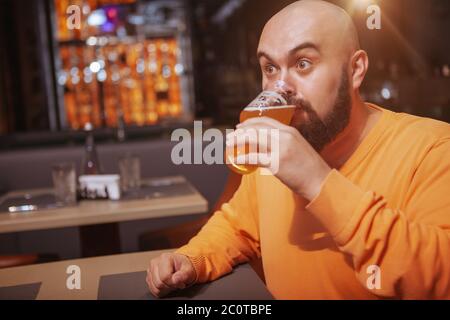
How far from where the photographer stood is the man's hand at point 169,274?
0.96 meters

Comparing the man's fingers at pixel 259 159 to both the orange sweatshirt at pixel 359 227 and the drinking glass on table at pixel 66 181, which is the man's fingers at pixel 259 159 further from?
the drinking glass on table at pixel 66 181

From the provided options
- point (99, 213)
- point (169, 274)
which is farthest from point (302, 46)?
point (99, 213)

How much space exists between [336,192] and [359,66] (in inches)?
11.8

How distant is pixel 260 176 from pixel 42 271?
0.48m

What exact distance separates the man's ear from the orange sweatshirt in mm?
84

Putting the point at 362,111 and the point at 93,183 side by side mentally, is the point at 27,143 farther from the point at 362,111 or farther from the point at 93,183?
the point at 362,111

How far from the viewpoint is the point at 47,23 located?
6848mm

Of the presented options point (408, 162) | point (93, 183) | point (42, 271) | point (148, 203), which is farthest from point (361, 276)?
point (93, 183)

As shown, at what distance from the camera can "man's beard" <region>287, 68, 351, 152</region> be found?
938 mm

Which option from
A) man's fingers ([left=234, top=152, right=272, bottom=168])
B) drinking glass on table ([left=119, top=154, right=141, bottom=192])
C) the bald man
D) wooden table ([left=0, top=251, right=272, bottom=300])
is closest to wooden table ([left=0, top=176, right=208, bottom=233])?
drinking glass on table ([left=119, top=154, right=141, bottom=192])

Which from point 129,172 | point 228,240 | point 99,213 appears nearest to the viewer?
point 228,240

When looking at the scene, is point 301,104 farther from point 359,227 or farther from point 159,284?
point 159,284

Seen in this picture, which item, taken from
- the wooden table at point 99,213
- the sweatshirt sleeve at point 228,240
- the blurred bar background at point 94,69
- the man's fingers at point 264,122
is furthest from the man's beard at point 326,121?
the blurred bar background at point 94,69

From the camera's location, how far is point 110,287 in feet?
3.29
